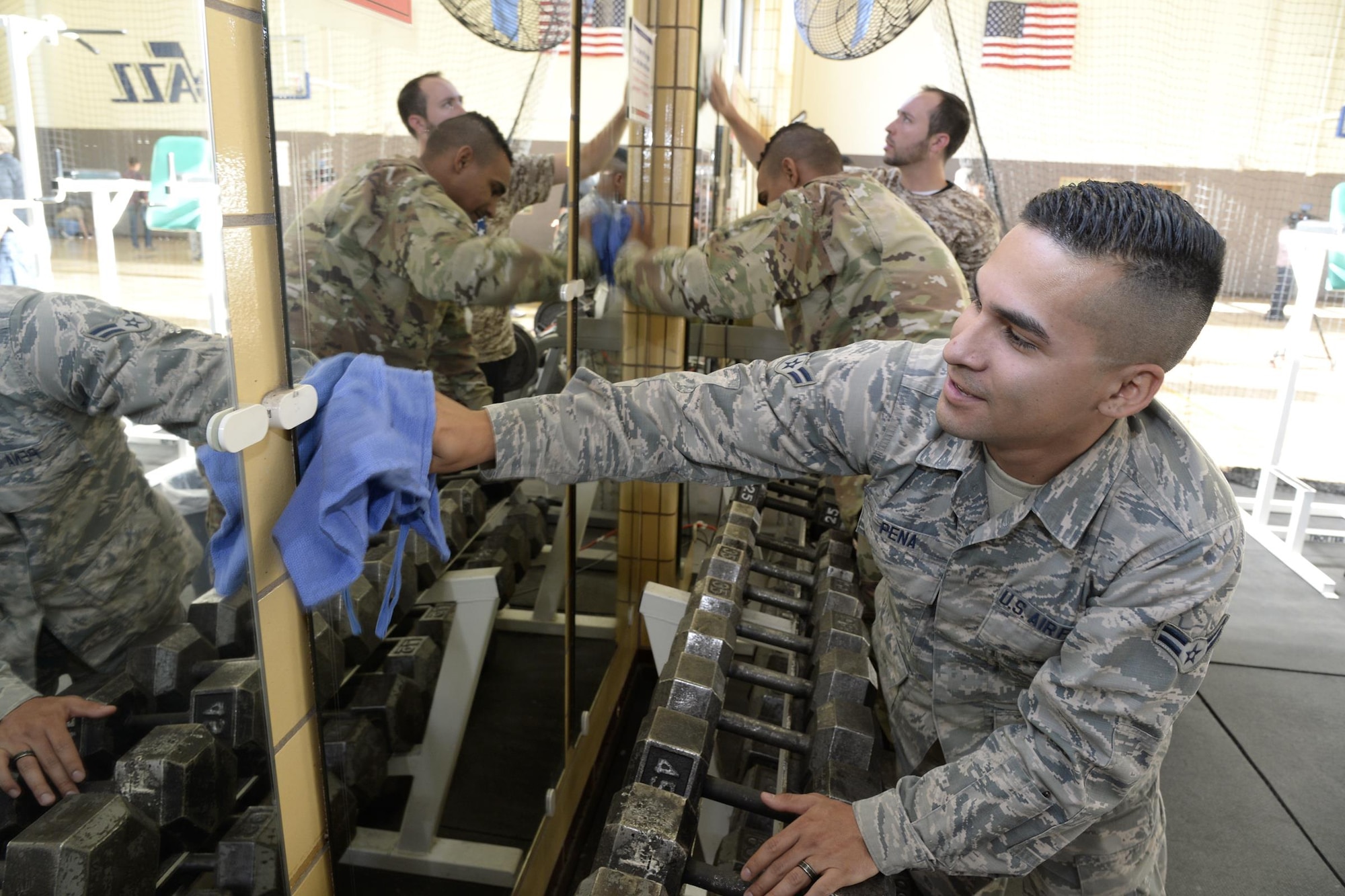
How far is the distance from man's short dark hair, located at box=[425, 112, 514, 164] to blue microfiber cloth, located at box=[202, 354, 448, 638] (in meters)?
0.29

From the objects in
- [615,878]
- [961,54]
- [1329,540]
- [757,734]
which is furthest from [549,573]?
[961,54]

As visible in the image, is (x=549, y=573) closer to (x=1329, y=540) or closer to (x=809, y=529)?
(x=809, y=529)

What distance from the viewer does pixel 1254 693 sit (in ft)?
10.6

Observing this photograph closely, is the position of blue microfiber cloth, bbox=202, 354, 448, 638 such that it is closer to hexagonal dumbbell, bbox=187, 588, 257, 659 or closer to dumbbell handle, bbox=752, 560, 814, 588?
hexagonal dumbbell, bbox=187, 588, 257, 659

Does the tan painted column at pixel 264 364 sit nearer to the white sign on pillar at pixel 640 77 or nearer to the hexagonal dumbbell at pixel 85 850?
the hexagonal dumbbell at pixel 85 850

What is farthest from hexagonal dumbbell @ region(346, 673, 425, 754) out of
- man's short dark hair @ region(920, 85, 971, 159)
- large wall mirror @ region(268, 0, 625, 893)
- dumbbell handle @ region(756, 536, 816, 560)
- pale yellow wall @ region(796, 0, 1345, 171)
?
pale yellow wall @ region(796, 0, 1345, 171)

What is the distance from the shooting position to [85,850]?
2.31ft

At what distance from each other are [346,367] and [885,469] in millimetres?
821

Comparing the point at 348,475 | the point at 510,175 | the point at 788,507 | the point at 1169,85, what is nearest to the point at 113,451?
the point at 348,475

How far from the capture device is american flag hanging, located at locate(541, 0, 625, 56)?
1826mm

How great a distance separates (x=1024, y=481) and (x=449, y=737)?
987mm

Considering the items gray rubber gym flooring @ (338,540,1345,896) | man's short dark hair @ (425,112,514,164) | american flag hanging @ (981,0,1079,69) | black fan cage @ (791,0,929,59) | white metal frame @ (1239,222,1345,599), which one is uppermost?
american flag hanging @ (981,0,1079,69)

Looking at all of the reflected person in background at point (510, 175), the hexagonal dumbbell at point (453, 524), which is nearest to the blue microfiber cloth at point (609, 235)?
the reflected person in background at point (510, 175)

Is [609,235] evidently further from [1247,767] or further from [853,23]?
[1247,767]
